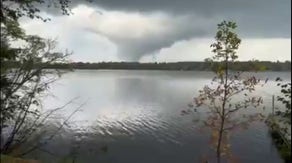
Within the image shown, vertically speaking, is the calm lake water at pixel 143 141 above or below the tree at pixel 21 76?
below

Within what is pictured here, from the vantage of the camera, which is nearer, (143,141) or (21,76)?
(21,76)

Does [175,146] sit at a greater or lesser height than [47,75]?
lesser

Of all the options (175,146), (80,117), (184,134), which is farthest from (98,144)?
(80,117)

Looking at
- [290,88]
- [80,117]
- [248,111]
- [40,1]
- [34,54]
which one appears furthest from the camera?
[248,111]

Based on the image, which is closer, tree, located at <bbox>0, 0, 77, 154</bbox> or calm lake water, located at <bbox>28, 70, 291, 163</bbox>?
tree, located at <bbox>0, 0, 77, 154</bbox>

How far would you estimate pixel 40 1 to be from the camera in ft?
47.1

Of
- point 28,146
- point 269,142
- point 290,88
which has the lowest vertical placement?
point 269,142

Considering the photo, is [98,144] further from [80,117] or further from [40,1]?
[40,1]

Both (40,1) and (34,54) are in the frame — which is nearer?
(40,1)

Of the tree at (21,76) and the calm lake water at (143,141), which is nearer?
the tree at (21,76)

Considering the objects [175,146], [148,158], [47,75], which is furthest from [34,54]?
[175,146]

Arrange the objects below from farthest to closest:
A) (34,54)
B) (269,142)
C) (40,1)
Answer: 1. (269,142)
2. (34,54)
3. (40,1)

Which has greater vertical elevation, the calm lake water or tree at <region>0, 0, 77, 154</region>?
tree at <region>0, 0, 77, 154</region>

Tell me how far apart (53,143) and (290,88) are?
2493 cm
